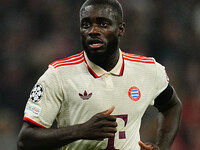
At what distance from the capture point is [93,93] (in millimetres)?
2998

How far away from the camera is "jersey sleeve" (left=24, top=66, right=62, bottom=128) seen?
2.86 metres

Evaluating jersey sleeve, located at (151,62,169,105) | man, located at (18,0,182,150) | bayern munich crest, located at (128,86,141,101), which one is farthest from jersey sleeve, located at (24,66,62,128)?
jersey sleeve, located at (151,62,169,105)

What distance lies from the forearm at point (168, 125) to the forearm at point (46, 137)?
0.98 meters

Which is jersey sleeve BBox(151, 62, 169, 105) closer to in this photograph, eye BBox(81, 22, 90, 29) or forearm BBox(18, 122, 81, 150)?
eye BBox(81, 22, 90, 29)

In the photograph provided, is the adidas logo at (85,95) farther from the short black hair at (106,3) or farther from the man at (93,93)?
the short black hair at (106,3)

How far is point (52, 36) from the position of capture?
745 cm

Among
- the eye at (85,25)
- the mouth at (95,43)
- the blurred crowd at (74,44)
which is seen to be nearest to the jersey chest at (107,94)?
the mouth at (95,43)

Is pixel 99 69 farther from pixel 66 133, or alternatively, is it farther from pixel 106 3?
pixel 66 133

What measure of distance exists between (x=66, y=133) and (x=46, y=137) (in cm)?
13

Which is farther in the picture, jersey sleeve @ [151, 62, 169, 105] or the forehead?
jersey sleeve @ [151, 62, 169, 105]

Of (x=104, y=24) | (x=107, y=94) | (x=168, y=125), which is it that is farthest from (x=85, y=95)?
(x=168, y=125)

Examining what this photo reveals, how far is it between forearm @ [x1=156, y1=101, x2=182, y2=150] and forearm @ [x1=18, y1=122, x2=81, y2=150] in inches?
38.5

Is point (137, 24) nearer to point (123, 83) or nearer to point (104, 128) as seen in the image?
point (123, 83)

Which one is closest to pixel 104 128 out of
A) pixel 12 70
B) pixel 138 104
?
pixel 138 104
